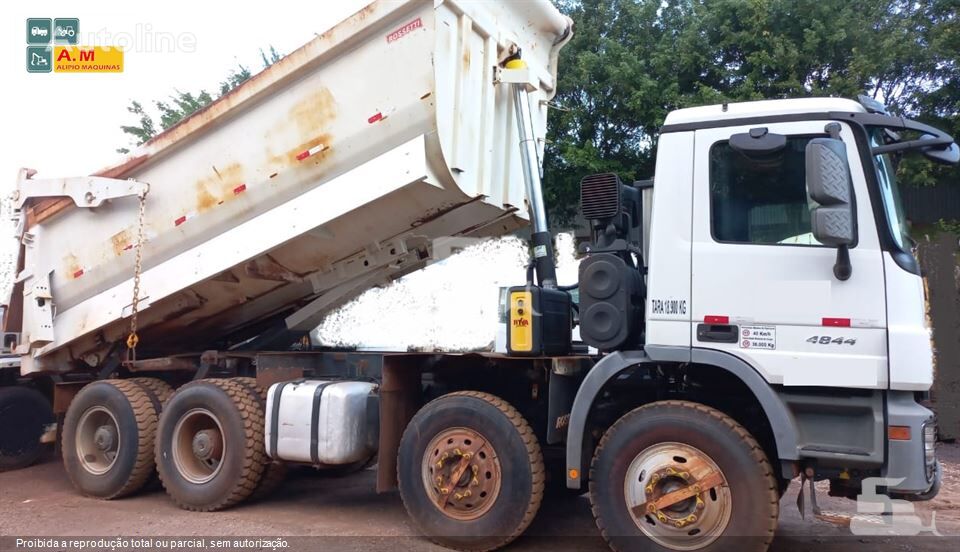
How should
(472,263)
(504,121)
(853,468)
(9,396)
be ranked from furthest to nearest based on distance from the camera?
(9,396)
(472,263)
(504,121)
(853,468)

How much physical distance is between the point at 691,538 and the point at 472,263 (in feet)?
9.22

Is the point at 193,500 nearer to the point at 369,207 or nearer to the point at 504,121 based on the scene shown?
the point at 369,207

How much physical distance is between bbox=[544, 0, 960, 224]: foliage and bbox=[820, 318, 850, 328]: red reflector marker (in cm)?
815

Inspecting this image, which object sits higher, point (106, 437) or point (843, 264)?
point (843, 264)

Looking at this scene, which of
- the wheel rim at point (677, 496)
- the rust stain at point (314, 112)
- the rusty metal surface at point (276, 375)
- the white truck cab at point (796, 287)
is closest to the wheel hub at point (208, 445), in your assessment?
the rusty metal surface at point (276, 375)

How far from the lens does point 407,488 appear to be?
4.95 metres

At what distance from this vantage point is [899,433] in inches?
148

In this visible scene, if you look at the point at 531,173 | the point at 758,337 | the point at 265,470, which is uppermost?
the point at 531,173

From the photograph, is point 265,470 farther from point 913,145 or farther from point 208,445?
point 913,145

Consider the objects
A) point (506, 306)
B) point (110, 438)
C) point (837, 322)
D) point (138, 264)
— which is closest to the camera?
point (837, 322)

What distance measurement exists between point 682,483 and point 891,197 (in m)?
1.96

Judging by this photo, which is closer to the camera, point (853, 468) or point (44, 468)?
point (853, 468)

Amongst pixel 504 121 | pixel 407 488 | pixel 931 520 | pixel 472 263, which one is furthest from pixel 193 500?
pixel 931 520

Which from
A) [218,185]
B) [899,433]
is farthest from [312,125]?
[899,433]
